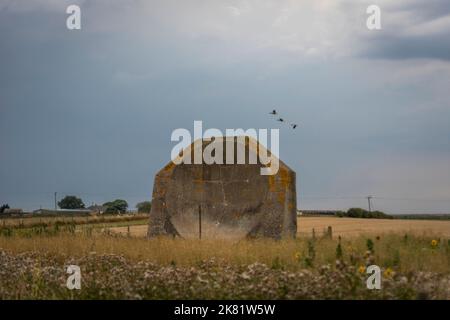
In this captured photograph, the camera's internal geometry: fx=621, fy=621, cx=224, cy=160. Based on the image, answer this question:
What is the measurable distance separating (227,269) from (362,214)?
132 feet

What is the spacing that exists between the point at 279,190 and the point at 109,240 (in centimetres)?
573

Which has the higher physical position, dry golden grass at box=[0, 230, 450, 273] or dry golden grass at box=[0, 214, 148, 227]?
dry golden grass at box=[0, 230, 450, 273]

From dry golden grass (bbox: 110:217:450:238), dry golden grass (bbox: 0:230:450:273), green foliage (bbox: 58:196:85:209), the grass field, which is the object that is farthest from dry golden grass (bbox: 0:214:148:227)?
green foliage (bbox: 58:196:85:209)

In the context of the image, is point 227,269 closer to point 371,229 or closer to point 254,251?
point 254,251

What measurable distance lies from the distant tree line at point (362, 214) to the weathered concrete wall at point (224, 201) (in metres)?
31.9

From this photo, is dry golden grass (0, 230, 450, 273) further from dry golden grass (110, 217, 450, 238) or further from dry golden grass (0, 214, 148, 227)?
dry golden grass (0, 214, 148, 227)

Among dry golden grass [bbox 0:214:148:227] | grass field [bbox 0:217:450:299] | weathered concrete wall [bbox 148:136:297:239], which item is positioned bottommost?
dry golden grass [bbox 0:214:148:227]

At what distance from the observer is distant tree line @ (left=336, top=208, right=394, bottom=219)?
51.1 m

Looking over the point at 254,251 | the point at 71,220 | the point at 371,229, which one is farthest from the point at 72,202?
the point at 254,251

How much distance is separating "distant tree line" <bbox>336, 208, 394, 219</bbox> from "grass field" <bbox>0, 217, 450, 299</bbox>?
31.8 metres

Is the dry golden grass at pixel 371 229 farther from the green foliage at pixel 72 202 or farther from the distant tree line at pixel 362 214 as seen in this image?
the green foliage at pixel 72 202

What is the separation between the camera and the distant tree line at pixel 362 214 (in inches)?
2013

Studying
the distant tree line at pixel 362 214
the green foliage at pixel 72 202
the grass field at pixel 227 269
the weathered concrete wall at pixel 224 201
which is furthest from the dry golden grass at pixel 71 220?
the green foliage at pixel 72 202
